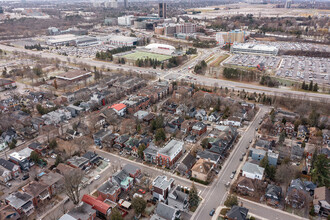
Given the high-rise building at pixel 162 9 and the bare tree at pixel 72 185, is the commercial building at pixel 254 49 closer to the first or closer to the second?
the bare tree at pixel 72 185

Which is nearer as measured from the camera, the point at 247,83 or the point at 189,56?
the point at 247,83

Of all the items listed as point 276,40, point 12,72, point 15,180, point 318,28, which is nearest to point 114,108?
point 15,180

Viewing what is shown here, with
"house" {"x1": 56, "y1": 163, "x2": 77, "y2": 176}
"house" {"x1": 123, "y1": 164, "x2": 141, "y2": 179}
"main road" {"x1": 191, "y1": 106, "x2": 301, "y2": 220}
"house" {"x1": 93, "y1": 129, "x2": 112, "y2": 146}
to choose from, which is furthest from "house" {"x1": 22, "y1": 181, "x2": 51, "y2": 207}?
"main road" {"x1": 191, "y1": 106, "x2": 301, "y2": 220}

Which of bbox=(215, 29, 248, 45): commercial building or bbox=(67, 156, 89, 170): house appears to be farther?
bbox=(215, 29, 248, 45): commercial building

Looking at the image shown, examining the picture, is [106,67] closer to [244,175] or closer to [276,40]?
[244,175]

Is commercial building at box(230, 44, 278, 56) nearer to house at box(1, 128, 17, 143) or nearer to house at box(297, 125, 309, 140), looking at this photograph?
house at box(297, 125, 309, 140)

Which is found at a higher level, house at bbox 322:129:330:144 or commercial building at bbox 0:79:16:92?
commercial building at bbox 0:79:16:92

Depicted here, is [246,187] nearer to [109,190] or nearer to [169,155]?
[169,155]
